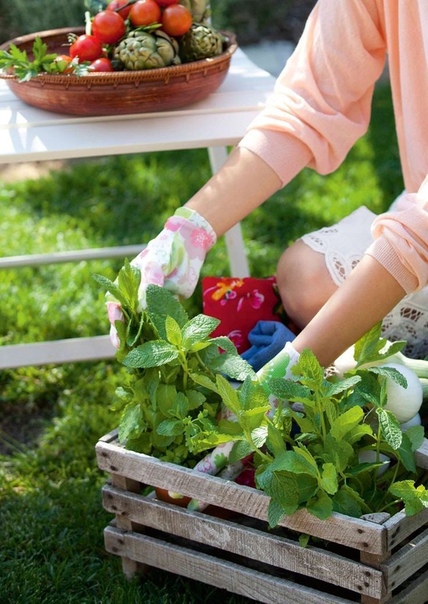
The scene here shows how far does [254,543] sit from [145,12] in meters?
1.00

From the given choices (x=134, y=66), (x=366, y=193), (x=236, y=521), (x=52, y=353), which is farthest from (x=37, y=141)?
(x=366, y=193)

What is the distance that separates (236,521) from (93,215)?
1.61 metres

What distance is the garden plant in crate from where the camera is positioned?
136cm

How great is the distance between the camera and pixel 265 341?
177 cm

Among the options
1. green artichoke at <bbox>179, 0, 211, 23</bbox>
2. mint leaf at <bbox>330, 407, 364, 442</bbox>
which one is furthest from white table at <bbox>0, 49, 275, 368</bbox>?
mint leaf at <bbox>330, 407, 364, 442</bbox>

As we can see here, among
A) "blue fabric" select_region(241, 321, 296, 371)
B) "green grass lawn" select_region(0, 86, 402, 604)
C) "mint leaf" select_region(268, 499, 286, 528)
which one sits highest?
"mint leaf" select_region(268, 499, 286, 528)

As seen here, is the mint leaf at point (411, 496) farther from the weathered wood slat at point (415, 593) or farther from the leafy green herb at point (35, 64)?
the leafy green herb at point (35, 64)

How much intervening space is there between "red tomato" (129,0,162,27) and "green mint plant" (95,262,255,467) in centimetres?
56

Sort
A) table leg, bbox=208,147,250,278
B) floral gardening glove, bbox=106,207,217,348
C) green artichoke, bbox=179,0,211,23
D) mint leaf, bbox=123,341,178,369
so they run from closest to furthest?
1. mint leaf, bbox=123,341,178,369
2. floral gardening glove, bbox=106,207,217,348
3. green artichoke, bbox=179,0,211,23
4. table leg, bbox=208,147,250,278

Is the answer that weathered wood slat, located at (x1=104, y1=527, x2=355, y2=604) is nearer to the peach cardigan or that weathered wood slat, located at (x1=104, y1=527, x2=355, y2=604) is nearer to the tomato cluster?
the peach cardigan

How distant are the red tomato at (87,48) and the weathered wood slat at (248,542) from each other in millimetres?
813

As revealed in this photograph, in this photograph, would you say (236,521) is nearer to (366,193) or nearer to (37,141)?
(37,141)

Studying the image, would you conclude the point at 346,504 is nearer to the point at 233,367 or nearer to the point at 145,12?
the point at 233,367

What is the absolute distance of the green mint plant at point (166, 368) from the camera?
4.72 feet
